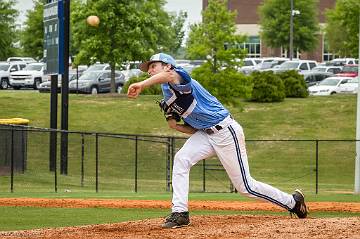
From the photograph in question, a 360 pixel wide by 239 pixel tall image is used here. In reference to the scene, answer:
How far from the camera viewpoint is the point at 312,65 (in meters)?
65.1

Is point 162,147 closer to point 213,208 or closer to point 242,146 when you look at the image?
point 213,208

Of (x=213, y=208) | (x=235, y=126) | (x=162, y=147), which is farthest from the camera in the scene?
(x=162, y=147)

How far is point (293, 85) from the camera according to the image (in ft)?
150

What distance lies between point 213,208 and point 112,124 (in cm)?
2399

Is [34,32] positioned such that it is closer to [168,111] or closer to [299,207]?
[299,207]

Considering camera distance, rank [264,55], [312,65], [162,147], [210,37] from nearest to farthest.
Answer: [162,147], [210,37], [312,65], [264,55]

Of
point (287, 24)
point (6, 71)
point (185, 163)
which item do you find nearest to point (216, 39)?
point (6, 71)

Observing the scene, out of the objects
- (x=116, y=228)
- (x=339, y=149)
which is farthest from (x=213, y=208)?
(x=339, y=149)

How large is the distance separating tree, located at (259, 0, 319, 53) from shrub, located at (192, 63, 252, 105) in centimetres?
3724

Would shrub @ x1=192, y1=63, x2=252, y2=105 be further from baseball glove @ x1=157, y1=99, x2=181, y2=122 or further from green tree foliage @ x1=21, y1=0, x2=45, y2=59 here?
green tree foliage @ x1=21, y1=0, x2=45, y2=59

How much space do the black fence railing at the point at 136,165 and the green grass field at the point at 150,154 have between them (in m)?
0.03

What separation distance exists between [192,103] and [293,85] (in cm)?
3562

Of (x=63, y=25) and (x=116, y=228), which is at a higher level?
(x=63, y=25)

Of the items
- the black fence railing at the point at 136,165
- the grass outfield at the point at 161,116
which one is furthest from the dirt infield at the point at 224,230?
the grass outfield at the point at 161,116
